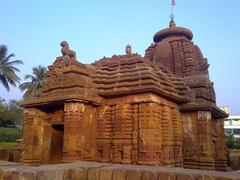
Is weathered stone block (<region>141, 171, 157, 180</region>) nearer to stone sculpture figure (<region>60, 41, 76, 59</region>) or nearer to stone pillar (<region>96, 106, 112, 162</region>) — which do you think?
stone pillar (<region>96, 106, 112, 162</region>)

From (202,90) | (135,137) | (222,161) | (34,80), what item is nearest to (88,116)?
(135,137)

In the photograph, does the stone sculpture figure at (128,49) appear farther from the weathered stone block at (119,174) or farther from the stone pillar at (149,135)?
the weathered stone block at (119,174)

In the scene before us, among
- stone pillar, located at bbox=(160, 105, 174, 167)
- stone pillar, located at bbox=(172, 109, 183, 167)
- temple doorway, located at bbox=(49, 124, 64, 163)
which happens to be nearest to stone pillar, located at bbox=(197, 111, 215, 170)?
stone pillar, located at bbox=(172, 109, 183, 167)

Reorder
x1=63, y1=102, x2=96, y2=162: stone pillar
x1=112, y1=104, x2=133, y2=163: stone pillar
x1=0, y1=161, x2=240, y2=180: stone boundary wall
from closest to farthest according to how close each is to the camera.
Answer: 1. x1=0, y1=161, x2=240, y2=180: stone boundary wall
2. x1=63, y1=102, x2=96, y2=162: stone pillar
3. x1=112, y1=104, x2=133, y2=163: stone pillar

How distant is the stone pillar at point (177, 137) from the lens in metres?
10.1

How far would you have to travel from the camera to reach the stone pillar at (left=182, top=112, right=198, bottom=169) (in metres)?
10.4

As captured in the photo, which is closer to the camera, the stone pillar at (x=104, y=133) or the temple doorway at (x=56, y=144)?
the stone pillar at (x=104, y=133)

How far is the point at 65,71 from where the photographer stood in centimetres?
948

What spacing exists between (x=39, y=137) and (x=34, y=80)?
2763cm

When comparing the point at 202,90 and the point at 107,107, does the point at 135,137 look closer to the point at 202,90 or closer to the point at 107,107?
the point at 107,107

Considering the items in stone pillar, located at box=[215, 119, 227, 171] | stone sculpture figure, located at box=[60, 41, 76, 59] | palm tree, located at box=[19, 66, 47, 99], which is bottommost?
stone pillar, located at box=[215, 119, 227, 171]

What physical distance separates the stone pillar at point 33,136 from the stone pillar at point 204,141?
6.74m

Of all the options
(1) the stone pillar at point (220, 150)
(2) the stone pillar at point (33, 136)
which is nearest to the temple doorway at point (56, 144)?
(2) the stone pillar at point (33, 136)

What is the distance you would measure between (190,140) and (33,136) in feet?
22.2
